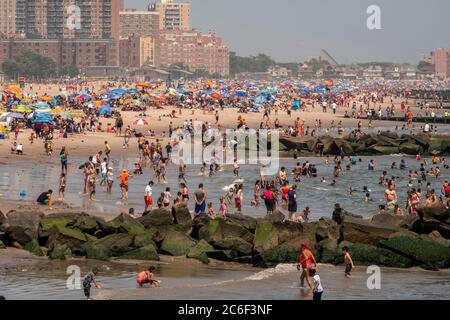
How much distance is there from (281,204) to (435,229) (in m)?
10.1

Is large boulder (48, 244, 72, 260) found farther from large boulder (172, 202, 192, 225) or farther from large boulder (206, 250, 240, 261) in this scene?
large boulder (172, 202, 192, 225)

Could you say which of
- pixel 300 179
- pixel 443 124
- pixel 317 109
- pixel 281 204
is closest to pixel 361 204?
pixel 281 204

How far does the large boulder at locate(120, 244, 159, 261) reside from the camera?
2059 cm

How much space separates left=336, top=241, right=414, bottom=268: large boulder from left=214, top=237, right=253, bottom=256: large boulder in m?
1.93

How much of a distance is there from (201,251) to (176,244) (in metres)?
0.64

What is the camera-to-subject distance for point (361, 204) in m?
33.2

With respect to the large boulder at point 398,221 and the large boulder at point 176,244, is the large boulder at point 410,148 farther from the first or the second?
the large boulder at point 176,244

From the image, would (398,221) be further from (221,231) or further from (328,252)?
(221,231)

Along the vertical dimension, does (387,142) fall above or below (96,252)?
above

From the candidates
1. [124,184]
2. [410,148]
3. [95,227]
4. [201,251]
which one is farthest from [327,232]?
[410,148]

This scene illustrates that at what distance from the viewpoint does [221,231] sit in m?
21.8

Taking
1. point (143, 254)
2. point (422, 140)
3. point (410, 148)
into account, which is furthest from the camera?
point (422, 140)

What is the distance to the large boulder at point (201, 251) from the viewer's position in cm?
2064
